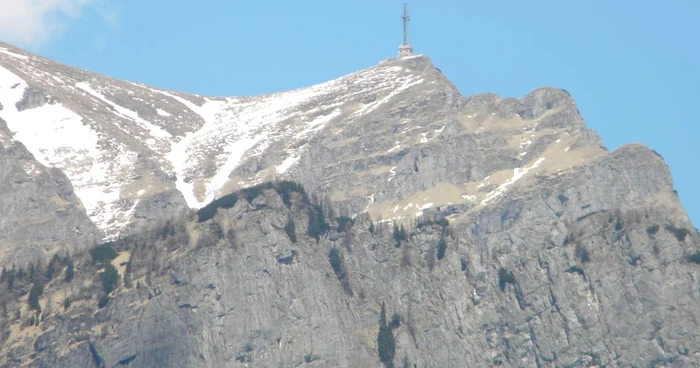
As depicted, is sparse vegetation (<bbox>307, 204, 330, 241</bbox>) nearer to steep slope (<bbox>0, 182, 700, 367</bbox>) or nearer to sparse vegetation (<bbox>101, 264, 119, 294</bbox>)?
steep slope (<bbox>0, 182, 700, 367</bbox>)

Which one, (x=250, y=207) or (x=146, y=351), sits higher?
(x=250, y=207)

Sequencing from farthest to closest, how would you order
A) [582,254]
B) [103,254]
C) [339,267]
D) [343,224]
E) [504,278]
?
1. [582,254]
2. [343,224]
3. [504,278]
4. [339,267]
5. [103,254]

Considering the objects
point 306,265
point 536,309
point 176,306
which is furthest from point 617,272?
point 176,306

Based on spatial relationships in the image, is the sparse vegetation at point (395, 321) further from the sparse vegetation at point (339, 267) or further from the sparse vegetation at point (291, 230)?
the sparse vegetation at point (291, 230)

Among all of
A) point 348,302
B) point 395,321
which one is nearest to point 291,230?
point 348,302

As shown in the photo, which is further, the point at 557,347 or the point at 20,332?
the point at 557,347

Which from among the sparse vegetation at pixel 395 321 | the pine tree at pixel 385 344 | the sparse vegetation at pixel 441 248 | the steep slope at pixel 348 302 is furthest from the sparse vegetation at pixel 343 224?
the pine tree at pixel 385 344

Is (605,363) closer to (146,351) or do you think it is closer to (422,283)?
(422,283)

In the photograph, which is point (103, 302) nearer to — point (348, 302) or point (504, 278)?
point (348, 302)
